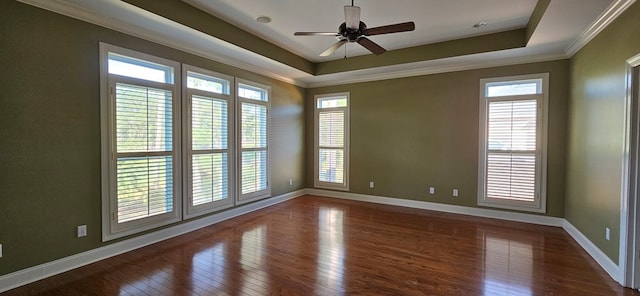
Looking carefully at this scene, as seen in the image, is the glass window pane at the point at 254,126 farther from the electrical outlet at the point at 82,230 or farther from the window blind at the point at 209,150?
the electrical outlet at the point at 82,230

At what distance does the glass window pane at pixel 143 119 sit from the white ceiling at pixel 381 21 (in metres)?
0.69

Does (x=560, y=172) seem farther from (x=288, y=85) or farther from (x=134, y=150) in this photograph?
(x=134, y=150)

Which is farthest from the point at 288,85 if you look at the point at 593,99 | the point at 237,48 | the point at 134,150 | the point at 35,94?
the point at 593,99

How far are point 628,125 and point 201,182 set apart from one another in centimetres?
502

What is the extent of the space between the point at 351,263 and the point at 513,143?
345cm

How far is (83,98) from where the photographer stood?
2994 millimetres

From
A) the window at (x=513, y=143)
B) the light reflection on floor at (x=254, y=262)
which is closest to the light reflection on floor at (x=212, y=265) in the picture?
the light reflection on floor at (x=254, y=262)

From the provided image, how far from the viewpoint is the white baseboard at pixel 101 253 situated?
258 centimetres

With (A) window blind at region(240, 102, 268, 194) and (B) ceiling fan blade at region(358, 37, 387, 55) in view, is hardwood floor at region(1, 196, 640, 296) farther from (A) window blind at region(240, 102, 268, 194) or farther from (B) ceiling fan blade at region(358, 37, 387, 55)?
(B) ceiling fan blade at region(358, 37, 387, 55)

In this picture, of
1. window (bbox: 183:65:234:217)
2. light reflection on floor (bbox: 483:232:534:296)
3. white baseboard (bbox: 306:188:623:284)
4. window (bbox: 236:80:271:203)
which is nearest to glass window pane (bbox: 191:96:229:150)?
window (bbox: 183:65:234:217)

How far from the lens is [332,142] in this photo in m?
6.50

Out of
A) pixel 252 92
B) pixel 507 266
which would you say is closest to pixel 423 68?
pixel 252 92

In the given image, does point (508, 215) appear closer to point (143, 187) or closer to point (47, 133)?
point (143, 187)

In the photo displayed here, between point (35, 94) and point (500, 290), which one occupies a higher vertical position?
point (35, 94)
